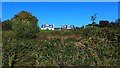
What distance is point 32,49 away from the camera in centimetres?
830

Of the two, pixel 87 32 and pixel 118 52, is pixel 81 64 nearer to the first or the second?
pixel 118 52

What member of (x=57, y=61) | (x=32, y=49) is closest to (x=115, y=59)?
(x=57, y=61)

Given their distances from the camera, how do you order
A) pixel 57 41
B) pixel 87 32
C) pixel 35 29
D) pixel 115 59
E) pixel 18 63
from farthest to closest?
pixel 35 29 < pixel 87 32 < pixel 57 41 < pixel 115 59 < pixel 18 63

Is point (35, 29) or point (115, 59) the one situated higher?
point (35, 29)

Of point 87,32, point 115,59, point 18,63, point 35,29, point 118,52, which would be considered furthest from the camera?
point 35,29

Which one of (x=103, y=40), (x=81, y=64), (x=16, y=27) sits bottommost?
(x=81, y=64)

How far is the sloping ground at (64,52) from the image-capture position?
740 centimetres

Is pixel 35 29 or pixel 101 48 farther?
pixel 35 29

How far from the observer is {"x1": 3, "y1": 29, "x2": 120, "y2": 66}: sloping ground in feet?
24.3

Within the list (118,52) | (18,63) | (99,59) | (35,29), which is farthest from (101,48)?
(35,29)

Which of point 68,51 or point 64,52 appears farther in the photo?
point 68,51

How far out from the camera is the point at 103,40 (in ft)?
31.0

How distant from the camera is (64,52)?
801cm

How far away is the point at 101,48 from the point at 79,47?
687 mm
